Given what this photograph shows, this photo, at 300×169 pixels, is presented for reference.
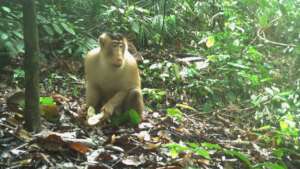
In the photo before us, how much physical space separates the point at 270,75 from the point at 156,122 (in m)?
2.61

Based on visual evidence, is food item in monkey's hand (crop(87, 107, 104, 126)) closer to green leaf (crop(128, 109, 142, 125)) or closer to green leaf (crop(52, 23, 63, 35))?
green leaf (crop(128, 109, 142, 125))

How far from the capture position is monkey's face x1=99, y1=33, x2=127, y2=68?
5.25 meters

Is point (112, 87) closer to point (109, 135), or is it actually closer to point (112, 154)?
point (109, 135)

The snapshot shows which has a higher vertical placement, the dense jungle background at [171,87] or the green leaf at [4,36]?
the green leaf at [4,36]

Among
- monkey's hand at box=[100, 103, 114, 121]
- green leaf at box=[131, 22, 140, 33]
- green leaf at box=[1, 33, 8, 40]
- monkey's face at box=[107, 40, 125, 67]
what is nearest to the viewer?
monkey's hand at box=[100, 103, 114, 121]

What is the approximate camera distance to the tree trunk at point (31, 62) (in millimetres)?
3416

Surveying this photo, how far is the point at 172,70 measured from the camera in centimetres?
781

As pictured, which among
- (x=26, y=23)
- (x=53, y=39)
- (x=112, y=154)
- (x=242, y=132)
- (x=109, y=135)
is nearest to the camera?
(x=26, y=23)

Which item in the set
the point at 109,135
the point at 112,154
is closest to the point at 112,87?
the point at 109,135

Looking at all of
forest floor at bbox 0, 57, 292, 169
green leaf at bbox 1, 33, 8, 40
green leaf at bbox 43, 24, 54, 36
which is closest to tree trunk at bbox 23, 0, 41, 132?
forest floor at bbox 0, 57, 292, 169

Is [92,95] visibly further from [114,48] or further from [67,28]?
[67,28]

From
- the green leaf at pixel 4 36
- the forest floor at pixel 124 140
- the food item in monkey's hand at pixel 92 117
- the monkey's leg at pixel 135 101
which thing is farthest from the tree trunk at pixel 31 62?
the green leaf at pixel 4 36

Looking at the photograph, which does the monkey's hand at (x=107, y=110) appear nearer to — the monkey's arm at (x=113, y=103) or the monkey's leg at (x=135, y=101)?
the monkey's arm at (x=113, y=103)

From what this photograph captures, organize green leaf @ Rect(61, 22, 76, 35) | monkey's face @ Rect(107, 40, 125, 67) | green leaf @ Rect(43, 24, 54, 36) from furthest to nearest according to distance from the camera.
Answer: green leaf @ Rect(61, 22, 76, 35)
green leaf @ Rect(43, 24, 54, 36)
monkey's face @ Rect(107, 40, 125, 67)
